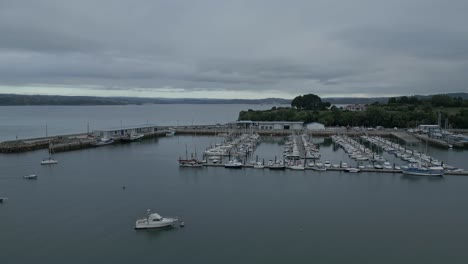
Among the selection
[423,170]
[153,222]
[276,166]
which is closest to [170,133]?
[276,166]

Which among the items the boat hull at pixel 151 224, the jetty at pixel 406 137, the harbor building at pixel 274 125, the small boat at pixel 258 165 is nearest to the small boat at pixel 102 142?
the harbor building at pixel 274 125

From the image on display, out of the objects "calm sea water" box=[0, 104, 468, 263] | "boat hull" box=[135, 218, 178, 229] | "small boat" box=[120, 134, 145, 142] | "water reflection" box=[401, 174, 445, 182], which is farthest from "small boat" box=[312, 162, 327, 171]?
"small boat" box=[120, 134, 145, 142]

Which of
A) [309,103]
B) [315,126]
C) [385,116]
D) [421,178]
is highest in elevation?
[309,103]

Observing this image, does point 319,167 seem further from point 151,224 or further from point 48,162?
point 48,162

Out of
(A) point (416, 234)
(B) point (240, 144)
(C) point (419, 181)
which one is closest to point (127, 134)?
(B) point (240, 144)

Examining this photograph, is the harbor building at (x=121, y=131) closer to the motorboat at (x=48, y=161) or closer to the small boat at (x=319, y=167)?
the motorboat at (x=48, y=161)

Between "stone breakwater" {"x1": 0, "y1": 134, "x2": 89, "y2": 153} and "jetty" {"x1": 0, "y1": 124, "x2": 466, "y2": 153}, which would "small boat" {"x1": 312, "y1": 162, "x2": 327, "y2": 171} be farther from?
"stone breakwater" {"x1": 0, "y1": 134, "x2": 89, "y2": 153}
